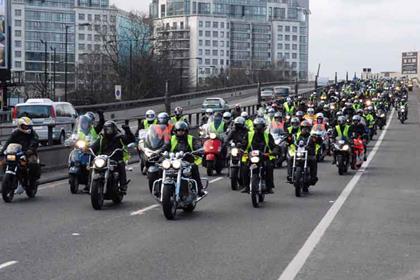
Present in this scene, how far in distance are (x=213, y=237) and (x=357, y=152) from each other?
12639 millimetres

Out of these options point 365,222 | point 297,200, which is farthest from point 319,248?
point 297,200

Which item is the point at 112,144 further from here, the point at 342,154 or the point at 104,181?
the point at 342,154

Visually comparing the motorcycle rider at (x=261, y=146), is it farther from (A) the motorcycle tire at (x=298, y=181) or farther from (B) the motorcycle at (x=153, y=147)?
(B) the motorcycle at (x=153, y=147)

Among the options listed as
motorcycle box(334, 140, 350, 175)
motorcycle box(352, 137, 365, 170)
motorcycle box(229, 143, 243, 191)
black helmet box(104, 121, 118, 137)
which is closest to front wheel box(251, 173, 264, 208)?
motorcycle box(229, 143, 243, 191)

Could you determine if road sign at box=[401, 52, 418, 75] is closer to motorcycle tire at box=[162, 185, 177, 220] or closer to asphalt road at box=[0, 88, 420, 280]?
asphalt road at box=[0, 88, 420, 280]

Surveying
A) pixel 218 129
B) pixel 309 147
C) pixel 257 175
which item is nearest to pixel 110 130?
pixel 257 175

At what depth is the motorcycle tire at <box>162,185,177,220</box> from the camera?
1208 cm

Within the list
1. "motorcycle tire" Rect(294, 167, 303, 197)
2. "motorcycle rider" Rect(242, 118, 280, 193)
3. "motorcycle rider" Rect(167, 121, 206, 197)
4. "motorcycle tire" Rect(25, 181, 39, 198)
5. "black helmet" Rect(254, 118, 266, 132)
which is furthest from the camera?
"motorcycle tire" Rect(294, 167, 303, 197)

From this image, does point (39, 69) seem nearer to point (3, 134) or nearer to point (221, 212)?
point (3, 134)

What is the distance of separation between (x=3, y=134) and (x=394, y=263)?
16.8 metres

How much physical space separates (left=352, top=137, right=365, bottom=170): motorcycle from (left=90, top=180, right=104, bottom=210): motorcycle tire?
33.6 ft

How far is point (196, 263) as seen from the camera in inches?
347

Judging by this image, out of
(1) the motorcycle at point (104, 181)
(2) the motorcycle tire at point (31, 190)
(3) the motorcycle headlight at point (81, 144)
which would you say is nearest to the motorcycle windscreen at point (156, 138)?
(1) the motorcycle at point (104, 181)

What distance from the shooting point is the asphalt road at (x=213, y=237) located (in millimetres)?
8445
